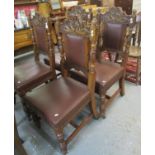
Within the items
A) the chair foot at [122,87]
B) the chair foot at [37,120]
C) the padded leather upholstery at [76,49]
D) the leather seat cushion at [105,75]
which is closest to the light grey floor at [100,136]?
the chair foot at [37,120]

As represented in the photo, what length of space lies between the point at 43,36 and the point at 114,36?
0.84 meters

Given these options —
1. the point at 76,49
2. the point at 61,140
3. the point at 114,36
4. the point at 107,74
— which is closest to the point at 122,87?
the point at 107,74

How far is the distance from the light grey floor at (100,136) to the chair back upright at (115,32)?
0.63 metres

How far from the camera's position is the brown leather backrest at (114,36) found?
6.01 ft

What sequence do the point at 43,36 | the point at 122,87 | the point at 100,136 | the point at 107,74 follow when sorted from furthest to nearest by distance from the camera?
the point at 122,87, the point at 43,36, the point at 107,74, the point at 100,136

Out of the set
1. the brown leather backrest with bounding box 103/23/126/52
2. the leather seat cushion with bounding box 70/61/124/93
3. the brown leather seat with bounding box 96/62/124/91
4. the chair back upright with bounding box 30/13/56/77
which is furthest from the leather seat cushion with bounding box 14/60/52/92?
the brown leather backrest with bounding box 103/23/126/52

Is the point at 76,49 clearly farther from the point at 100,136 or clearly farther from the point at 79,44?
the point at 100,136

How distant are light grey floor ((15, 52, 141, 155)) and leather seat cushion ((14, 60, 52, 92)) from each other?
0.47 meters

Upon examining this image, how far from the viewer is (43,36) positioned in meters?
1.83

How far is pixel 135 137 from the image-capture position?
157cm

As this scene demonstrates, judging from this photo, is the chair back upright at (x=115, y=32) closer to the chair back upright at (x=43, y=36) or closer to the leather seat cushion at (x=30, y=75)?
the chair back upright at (x=43, y=36)

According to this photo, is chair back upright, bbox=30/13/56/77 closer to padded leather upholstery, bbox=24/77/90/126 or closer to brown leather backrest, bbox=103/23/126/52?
padded leather upholstery, bbox=24/77/90/126

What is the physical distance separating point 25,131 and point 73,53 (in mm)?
1012
